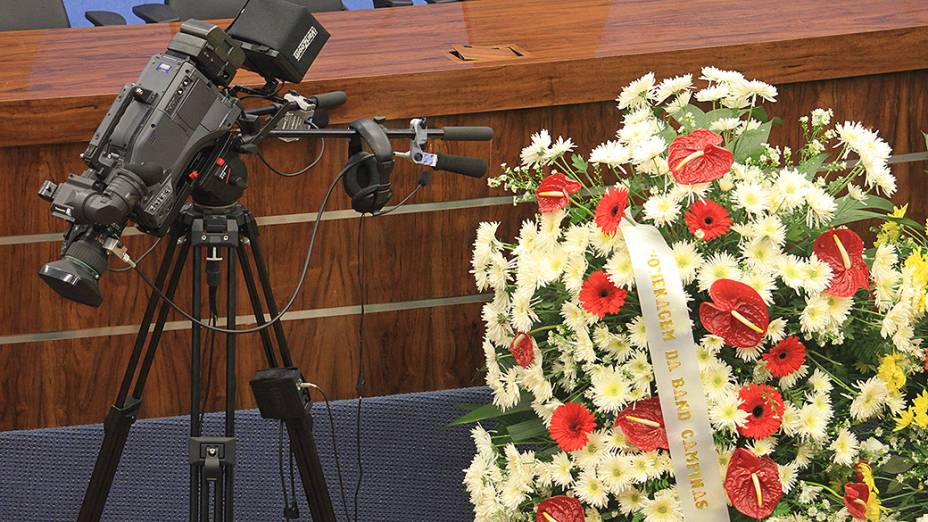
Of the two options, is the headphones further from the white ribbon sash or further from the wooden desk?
the wooden desk

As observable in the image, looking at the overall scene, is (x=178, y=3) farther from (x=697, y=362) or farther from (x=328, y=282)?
(x=697, y=362)

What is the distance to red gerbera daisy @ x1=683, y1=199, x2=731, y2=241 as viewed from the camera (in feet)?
5.13

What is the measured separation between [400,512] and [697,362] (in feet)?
3.05

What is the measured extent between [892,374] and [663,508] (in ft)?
1.13

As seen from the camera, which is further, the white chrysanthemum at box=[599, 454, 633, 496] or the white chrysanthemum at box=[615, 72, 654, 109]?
the white chrysanthemum at box=[615, 72, 654, 109]

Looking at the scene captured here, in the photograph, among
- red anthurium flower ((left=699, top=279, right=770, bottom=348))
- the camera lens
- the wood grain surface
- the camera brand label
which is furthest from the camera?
the wood grain surface

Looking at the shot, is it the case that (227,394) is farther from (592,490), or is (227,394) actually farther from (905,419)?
(905,419)

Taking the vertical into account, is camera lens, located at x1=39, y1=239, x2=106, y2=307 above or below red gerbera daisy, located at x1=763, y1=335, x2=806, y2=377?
above

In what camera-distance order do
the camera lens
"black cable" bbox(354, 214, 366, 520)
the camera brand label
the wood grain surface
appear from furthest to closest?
1. "black cable" bbox(354, 214, 366, 520)
2. the wood grain surface
3. the camera brand label
4. the camera lens

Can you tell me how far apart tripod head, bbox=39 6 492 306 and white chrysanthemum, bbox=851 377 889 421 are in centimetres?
59

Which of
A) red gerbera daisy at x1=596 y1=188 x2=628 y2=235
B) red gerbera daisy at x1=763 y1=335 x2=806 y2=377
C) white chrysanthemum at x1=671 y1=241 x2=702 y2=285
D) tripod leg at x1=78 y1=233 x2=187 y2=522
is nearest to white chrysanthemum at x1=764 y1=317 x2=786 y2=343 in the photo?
red gerbera daisy at x1=763 y1=335 x2=806 y2=377

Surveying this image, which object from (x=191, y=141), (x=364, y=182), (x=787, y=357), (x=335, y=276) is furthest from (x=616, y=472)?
(x=335, y=276)

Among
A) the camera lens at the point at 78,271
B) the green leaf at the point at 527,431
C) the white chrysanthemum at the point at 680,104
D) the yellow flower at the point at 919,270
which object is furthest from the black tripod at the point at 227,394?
the yellow flower at the point at 919,270

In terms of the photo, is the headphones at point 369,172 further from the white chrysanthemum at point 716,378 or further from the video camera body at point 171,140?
the white chrysanthemum at point 716,378
